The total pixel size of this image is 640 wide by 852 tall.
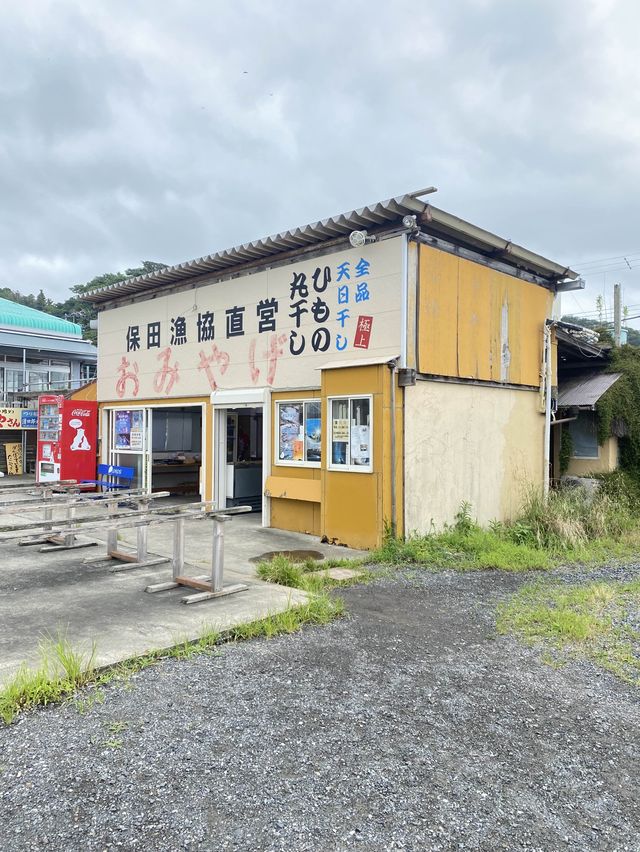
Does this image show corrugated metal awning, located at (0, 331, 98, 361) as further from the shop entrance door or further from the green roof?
the shop entrance door

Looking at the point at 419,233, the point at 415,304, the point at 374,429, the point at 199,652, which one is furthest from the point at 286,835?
the point at 419,233

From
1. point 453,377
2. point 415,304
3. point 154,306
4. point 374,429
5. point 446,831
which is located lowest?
point 446,831

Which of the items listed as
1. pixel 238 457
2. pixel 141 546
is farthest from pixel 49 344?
pixel 141 546

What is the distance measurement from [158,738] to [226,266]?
8758 mm

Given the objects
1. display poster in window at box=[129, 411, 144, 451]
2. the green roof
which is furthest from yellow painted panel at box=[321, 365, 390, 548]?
the green roof

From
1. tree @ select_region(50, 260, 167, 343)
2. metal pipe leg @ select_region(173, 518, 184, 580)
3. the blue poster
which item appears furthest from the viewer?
tree @ select_region(50, 260, 167, 343)

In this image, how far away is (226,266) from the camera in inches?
414

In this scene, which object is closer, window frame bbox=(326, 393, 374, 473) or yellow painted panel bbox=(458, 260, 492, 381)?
window frame bbox=(326, 393, 374, 473)

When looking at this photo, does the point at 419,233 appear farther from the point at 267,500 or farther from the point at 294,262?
the point at 267,500

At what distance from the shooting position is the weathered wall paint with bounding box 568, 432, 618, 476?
1140 cm

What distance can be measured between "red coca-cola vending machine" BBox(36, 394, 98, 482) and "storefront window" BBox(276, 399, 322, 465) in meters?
5.69

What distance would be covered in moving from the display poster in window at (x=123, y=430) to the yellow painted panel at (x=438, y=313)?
23.7 ft

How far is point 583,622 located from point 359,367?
427 centimetres

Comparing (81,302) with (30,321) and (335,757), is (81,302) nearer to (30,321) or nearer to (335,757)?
(30,321)
